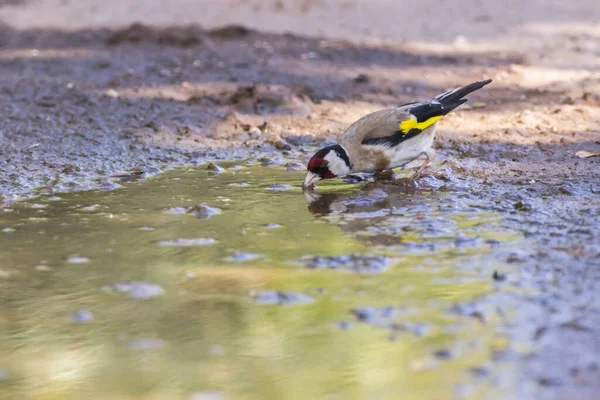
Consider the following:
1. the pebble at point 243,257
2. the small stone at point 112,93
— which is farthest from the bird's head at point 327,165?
the small stone at point 112,93

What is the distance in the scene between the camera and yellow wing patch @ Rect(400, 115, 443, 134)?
611cm

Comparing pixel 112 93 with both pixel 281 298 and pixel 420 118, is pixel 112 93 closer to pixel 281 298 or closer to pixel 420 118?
pixel 420 118

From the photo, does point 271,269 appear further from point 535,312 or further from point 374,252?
point 535,312

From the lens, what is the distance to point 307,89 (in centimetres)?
905

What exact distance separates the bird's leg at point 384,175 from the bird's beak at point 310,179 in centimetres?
59

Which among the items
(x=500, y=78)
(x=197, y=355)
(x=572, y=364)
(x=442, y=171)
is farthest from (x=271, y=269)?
(x=500, y=78)

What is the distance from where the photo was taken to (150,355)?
355 centimetres

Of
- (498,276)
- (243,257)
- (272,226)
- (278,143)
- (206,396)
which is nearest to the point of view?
(206,396)

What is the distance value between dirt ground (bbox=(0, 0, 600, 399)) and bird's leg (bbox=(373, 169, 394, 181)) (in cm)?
48

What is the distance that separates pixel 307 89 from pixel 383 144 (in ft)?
10.2

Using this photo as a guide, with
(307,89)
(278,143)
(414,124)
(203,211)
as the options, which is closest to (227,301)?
(203,211)

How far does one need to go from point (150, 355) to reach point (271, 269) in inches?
40.2

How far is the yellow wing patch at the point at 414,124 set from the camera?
611 cm

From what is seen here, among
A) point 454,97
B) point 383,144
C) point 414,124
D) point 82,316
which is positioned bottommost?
point 82,316
